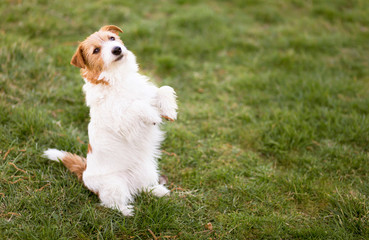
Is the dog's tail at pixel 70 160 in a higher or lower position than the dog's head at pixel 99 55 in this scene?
lower

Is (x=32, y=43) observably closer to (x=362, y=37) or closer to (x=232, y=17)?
(x=232, y=17)

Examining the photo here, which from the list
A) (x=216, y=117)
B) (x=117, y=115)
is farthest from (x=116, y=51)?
(x=216, y=117)

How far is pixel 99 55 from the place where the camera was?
2.61 meters

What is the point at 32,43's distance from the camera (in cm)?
512

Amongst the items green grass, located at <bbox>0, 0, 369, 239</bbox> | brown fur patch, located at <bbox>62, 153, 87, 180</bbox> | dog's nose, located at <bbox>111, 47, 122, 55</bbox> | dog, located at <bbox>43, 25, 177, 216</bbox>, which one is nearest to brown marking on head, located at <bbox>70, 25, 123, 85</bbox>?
dog, located at <bbox>43, 25, 177, 216</bbox>

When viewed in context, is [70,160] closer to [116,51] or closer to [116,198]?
[116,198]

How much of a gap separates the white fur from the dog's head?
0.5 inches

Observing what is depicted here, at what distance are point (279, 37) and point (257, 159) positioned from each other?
3.26 m

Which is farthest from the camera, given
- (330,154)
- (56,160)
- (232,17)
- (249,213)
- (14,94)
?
(232,17)

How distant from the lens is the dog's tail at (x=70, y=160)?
121 inches

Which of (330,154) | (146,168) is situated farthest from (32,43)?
(330,154)

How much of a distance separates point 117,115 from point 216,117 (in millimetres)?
1962

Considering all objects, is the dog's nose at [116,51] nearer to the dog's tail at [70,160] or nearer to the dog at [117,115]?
the dog at [117,115]

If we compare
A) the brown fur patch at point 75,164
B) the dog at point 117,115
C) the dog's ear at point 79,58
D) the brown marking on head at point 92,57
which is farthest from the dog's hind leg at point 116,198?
the dog's ear at point 79,58
